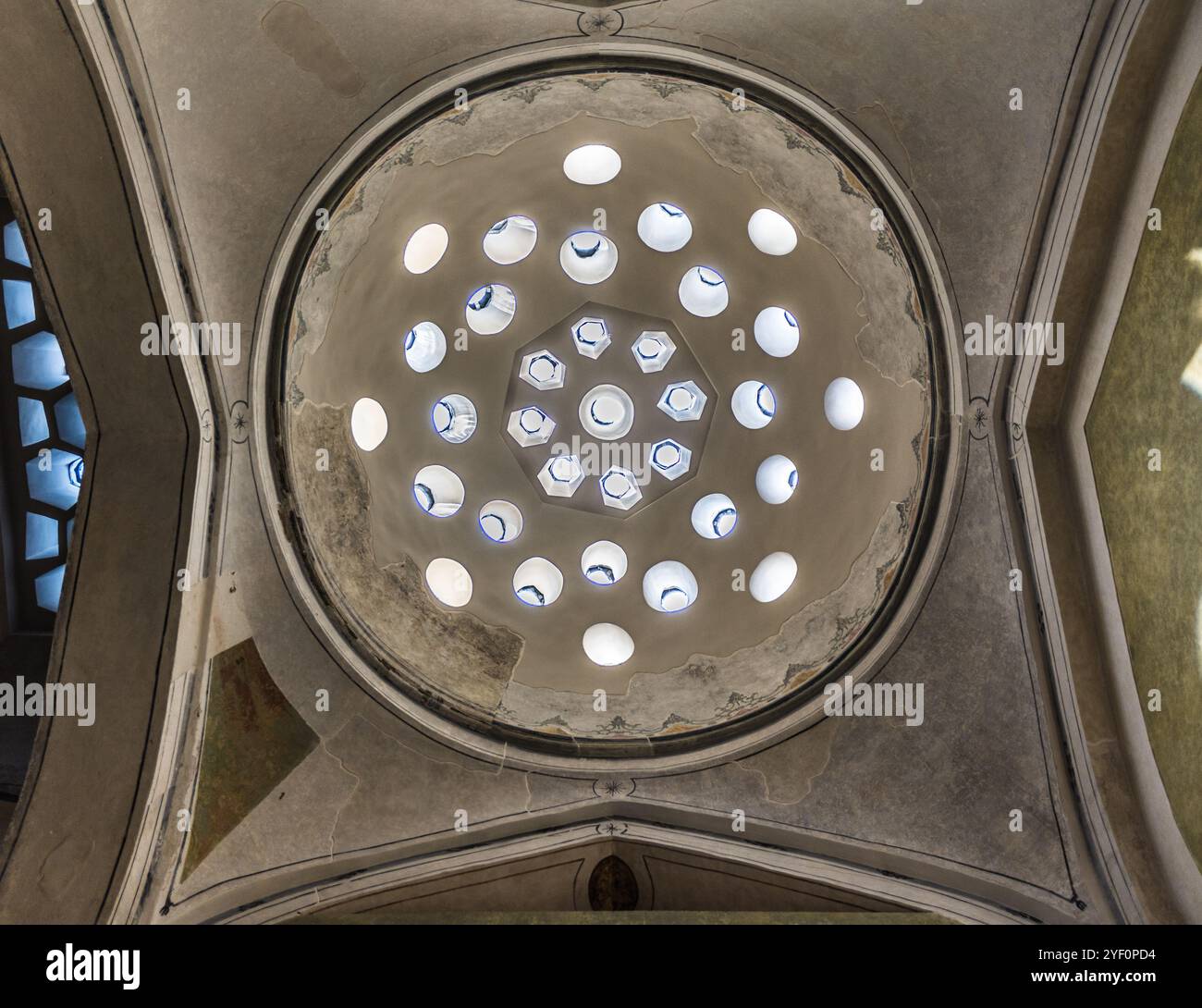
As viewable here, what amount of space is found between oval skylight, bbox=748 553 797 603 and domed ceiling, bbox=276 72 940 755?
0.03 meters

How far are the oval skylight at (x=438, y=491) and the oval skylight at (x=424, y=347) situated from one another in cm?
102

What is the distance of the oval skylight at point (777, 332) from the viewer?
9836mm

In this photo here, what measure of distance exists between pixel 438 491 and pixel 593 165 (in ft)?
11.6

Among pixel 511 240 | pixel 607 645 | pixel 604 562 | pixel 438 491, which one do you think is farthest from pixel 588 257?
pixel 607 645

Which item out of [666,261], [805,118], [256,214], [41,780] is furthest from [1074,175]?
[41,780]

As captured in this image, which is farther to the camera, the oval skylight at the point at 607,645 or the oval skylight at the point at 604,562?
the oval skylight at the point at 604,562

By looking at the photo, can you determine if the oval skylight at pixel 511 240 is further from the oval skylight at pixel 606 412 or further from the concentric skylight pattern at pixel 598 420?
the oval skylight at pixel 606 412

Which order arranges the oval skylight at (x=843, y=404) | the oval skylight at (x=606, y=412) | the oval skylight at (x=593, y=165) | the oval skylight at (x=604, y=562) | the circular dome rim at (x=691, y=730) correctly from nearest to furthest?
the circular dome rim at (x=691, y=730) → the oval skylight at (x=843, y=404) → the oval skylight at (x=593, y=165) → the oval skylight at (x=604, y=562) → the oval skylight at (x=606, y=412)

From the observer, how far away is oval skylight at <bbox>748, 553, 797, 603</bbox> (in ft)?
30.9

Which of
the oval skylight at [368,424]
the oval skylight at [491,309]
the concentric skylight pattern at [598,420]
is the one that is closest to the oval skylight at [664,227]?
the concentric skylight pattern at [598,420]

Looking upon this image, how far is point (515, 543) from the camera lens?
1061cm

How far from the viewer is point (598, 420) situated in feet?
37.1

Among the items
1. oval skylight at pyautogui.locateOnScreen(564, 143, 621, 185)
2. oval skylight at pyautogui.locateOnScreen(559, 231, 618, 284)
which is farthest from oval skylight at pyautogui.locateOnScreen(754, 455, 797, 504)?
oval skylight at pyautogui.locateOnScreen(564, 143, 621, 185)

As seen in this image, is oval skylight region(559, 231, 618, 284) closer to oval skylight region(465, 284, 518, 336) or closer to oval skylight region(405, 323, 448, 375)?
Result: oval skylight region(465, 284, 518, 336)
